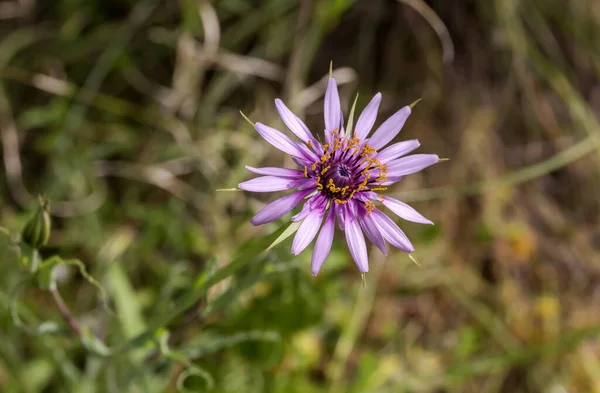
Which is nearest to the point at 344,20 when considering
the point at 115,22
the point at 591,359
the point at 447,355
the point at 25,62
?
the point at 115,22

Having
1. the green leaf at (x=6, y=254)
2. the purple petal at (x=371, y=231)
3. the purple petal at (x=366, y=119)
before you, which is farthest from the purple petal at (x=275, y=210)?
the green leaf at (x=6, y=254)

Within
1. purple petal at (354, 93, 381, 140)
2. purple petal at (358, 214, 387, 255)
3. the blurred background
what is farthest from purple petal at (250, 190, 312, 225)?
the blurred background

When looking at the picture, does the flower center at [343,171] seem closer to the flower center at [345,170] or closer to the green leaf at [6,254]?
the flower center at [345,170]

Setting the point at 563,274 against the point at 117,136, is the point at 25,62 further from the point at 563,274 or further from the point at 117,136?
the point at 563,274

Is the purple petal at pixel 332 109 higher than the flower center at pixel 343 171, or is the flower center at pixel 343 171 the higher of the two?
the purple petal at pixel 332 109

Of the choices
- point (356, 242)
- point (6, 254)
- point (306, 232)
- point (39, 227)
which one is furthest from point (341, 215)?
point (6, 254)
